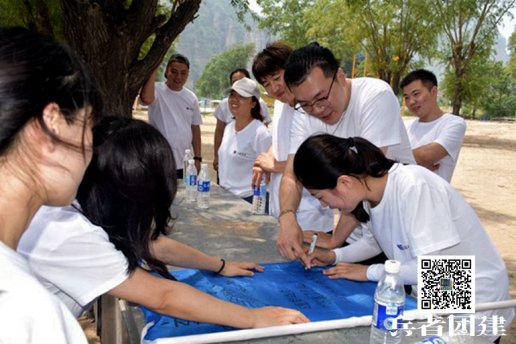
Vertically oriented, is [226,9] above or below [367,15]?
above

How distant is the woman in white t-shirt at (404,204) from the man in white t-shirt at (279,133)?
907 millimetres

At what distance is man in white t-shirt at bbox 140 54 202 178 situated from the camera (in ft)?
15.4

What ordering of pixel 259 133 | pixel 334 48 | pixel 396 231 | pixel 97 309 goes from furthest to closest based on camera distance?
pixel 334 48 → pixel 259 133 → pixel 97 309 → pixel 396 231

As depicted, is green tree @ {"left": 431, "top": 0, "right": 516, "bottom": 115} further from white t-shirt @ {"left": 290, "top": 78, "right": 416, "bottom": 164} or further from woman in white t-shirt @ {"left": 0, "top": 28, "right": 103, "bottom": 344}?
woman in white t-shirt @ {"left": 0, "top": 28, "right": 103, "bottom": 344}

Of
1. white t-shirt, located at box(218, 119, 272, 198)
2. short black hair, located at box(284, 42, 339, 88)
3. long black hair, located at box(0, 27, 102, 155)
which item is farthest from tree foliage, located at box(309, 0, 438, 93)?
long black hair, located at box(0, 27, 102, 155)

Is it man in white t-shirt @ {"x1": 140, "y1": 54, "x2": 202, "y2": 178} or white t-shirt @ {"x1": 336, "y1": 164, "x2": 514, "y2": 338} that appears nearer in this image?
white t-shirt @ {"x1": 336, "y1": 164, "x2": 514, "y2": 338}

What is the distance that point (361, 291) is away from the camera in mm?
1950

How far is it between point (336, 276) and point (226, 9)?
208m

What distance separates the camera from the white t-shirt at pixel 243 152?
12.4ft

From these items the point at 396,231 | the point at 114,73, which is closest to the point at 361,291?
the point at 396,231

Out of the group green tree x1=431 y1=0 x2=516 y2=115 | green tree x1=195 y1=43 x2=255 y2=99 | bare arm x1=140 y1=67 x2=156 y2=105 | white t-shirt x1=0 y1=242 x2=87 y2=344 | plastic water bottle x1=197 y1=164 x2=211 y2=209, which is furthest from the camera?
green tree x1=195 y1=43 x2=255 y2=99

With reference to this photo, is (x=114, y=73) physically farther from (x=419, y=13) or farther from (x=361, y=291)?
(x=419, y=13)

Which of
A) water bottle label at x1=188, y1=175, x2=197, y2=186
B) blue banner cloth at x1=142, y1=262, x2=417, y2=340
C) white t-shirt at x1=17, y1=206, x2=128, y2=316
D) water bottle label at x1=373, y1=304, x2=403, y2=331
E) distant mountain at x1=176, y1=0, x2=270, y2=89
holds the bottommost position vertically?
blue banner cloth at x1=142, y1=262, x2=417, y2=340

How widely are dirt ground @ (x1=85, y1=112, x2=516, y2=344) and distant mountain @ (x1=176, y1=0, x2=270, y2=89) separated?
11707 centimetres
